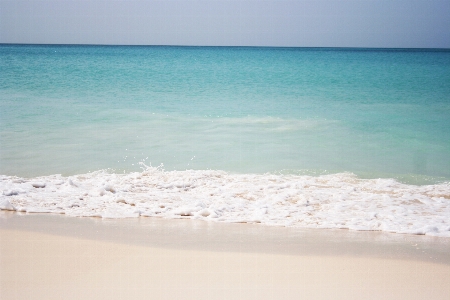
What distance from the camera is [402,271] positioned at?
144 inches

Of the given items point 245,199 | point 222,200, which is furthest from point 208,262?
point 245,199

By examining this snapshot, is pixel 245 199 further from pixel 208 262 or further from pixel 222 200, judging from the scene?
pixel 208 262

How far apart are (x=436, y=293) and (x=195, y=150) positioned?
6103mm

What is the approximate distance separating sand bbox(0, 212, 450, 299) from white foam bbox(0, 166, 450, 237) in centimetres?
30

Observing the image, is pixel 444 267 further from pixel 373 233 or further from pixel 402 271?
pixel 373 233

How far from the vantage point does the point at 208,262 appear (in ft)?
12.3

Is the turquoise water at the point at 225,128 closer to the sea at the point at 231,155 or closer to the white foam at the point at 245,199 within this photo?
the sea at the point at 231,155

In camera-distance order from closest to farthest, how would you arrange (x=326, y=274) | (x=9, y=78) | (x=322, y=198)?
(x=326, y=274) → (x=322, y=198) → (x=9, y=78)

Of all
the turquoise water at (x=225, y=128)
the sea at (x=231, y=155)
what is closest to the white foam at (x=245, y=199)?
the sea at (x=231, y=155)

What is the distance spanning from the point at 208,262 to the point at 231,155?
4936mm

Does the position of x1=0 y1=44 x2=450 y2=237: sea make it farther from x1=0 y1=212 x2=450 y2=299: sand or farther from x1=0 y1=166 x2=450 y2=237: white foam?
x1=0 y1=212 x2=450 y2=299: sand

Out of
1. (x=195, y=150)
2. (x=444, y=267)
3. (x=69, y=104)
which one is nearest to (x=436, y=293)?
(x=444, y=267)

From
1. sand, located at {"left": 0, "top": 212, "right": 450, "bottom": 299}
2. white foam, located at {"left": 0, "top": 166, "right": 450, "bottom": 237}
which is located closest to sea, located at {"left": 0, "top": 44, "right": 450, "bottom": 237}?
white foam, located at {"left": 0, "top": 166, "right": 450, "bottom": 237}

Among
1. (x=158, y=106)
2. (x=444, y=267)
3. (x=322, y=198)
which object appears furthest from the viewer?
(x=158, y=106)
